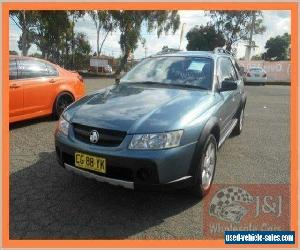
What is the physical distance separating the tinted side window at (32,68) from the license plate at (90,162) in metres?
3.81

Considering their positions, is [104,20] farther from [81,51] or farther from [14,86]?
[14,86]

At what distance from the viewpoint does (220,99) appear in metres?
4.52

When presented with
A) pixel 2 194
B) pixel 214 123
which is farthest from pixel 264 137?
pixel 2 194

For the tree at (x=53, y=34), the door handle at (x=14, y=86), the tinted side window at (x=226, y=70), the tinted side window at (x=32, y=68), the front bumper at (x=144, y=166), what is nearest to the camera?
the front bumper at (x=144, y=166)

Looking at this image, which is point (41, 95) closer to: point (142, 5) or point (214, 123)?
point (142, 5)

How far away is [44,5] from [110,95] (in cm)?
144

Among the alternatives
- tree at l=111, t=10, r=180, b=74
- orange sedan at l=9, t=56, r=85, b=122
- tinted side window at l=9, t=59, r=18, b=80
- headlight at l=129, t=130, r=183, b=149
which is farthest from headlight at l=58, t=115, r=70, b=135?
tree at l=111, t=10, r=180, b=74

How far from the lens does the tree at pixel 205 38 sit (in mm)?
36744

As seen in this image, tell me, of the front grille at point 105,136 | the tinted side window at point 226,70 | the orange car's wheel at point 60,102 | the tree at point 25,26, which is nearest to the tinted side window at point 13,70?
the orange car's wheel at point 60,102

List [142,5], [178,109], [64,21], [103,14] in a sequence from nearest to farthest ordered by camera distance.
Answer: [178,109] < [142,5] < [64,21] < [103,14]

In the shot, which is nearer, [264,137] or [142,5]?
[142,5]

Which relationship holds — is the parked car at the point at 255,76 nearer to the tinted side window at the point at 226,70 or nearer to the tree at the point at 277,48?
the tinted side window at the point at 226,70

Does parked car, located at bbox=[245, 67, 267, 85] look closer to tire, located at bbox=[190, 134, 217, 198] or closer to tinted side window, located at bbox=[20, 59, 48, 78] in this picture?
tinted side window, located at bbox=[20, 59, 48, 78]

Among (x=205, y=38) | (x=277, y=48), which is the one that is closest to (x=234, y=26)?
(x=205, y=38)
